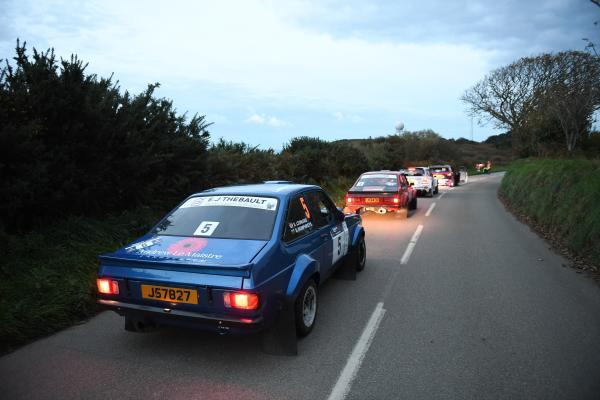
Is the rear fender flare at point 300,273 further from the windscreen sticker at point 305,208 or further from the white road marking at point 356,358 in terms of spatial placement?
the white road marking at point 356,358

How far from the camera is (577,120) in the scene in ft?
77.9

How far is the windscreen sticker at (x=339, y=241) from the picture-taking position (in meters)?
5.39

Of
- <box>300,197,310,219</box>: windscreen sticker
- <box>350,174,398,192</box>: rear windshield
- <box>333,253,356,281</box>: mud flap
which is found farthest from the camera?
<box>350,174,398,192</box>: rear windshield

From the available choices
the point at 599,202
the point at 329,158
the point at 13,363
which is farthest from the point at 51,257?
the point at 329,158

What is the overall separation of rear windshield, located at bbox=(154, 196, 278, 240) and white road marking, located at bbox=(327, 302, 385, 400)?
1.43 metres

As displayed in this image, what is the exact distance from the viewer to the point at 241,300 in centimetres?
327

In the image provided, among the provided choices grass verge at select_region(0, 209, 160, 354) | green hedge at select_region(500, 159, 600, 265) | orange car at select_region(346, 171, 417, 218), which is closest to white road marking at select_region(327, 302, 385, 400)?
grass verge at select_region(0, 209, 160, 354)

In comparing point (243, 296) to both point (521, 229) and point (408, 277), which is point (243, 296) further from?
point (521, 229)

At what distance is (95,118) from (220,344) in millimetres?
4944

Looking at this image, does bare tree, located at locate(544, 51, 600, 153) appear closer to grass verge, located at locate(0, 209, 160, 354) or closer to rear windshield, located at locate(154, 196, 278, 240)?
rear windshield, located at locate(154, 196, 278, 240)

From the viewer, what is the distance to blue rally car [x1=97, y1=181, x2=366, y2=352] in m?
3.34

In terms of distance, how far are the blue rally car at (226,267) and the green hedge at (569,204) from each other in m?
5.81

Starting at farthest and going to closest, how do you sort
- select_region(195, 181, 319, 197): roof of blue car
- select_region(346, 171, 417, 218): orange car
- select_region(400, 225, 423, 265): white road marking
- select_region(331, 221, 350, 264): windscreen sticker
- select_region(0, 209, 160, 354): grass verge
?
select_region(346, 171, 417, 218): orange car → select_region(400, 225, 423, 265): white road marking → select_region(331, 221, 350, 264): windscreen sticker → select_region(195, 181, 319, 197): roof of blue car → select_region(0, 209, 160, 354): grass verge

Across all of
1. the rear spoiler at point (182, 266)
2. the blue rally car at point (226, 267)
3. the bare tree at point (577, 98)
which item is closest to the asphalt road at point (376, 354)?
the blue rally car at point (226, 267)
